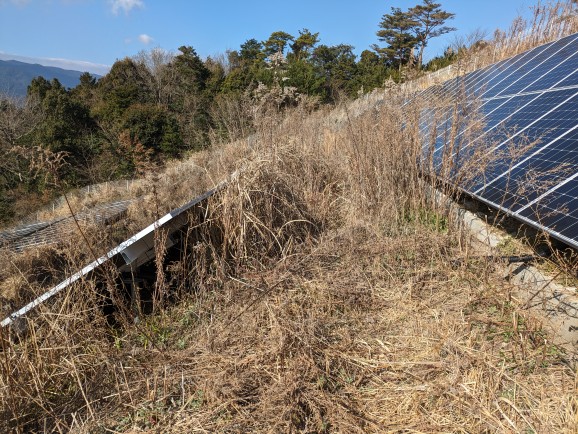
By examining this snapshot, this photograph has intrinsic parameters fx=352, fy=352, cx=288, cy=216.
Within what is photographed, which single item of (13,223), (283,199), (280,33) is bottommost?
(13,223)

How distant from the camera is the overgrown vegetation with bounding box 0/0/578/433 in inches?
79.9

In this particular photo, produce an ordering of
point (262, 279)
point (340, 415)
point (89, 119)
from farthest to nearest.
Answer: point (89, 119)
point (262, 279)
point (340, 415)

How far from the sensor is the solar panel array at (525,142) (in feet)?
9.00

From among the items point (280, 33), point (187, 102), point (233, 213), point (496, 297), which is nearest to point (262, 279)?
point (233, 213)

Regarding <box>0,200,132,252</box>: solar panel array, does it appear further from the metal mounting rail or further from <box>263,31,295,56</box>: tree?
<box>263,31,295,56</box>: tree

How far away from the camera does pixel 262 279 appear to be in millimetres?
3232

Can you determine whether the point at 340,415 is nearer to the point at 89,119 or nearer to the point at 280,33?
the point at 89,119

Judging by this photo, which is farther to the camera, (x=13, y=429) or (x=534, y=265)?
(x=534, y=265)

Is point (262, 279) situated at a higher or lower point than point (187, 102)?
lower

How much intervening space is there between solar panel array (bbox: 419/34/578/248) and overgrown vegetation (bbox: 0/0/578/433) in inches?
10.5

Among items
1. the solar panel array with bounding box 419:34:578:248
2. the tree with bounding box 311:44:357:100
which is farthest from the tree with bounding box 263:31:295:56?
the solar panel array with bounding box 419:34:578:248

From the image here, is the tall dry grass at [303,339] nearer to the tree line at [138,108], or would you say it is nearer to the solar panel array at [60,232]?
the solar panel array at [60,232]

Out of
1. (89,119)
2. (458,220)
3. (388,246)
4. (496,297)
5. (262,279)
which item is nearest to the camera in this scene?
(496,297)

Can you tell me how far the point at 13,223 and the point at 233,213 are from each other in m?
10.0
